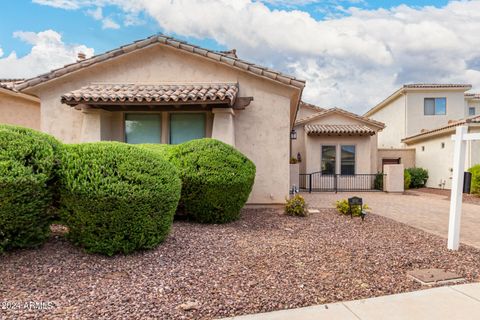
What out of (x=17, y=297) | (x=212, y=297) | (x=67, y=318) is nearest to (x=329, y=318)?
(x=212, y=297)

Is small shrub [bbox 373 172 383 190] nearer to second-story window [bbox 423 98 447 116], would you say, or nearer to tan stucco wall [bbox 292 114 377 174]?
tan stucco wall [bbox 292 114 377 174]

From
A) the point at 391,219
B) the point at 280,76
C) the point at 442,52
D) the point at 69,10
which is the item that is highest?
the point at 442,52

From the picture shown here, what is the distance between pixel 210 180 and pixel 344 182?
50.6 feet

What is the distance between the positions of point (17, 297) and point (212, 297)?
2.43 m

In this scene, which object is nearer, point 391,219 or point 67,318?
point 67,318

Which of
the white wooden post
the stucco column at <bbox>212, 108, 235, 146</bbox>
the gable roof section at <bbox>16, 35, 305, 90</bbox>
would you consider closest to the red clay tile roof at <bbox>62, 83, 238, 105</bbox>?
the stucco column at <bbox>212, 108, 235, 146</bbox>

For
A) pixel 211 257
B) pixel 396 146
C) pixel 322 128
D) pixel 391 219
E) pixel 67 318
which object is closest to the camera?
pixel 67 318

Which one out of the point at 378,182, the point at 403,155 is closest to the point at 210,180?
the point at 378,182

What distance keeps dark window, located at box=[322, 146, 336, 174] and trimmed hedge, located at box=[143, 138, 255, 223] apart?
13844 millimetres

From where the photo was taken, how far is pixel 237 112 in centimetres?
1070

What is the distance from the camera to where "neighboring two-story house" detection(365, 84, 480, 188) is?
71.6 feet

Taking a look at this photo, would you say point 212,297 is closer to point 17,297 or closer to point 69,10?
point 17,297

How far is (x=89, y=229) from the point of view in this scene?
4.90 metres

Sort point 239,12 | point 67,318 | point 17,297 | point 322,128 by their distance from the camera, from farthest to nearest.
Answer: point 322,128 → point 239,12 → point 17,297 → point 67,318
